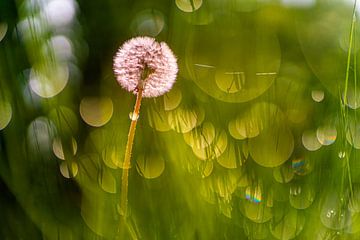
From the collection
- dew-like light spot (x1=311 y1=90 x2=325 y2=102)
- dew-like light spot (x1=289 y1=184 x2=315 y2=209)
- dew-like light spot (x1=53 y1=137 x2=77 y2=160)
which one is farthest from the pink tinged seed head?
dew-like light spot (x1=311 y1=90 x2=325 y2=102)

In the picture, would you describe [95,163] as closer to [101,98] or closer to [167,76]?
[167,76]

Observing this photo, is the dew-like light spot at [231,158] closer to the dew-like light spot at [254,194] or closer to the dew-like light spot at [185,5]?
the dew-like light spot at [254,194]

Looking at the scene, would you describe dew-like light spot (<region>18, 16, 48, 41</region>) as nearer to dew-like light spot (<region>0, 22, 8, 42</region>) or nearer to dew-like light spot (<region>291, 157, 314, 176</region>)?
dew-like light spot (<region>0, 22, 8, 42</region>)

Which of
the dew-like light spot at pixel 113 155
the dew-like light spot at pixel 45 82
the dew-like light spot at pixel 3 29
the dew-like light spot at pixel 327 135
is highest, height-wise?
the dew-like light spot at pixel 3 29

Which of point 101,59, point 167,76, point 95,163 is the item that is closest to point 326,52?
point 101,59

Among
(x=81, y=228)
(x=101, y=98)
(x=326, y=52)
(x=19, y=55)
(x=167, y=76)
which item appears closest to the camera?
(x=81, y=228)

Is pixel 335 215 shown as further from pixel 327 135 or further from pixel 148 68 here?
pixel 148 68

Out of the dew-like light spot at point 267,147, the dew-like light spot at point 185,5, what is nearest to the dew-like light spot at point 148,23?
the dew-like light spot at point 185,5

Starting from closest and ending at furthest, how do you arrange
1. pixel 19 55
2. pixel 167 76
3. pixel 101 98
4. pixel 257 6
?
pixel 167 76 → pixel 19 55 → pixel 101 98 → pixel 257 6

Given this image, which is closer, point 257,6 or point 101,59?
point 101,59
